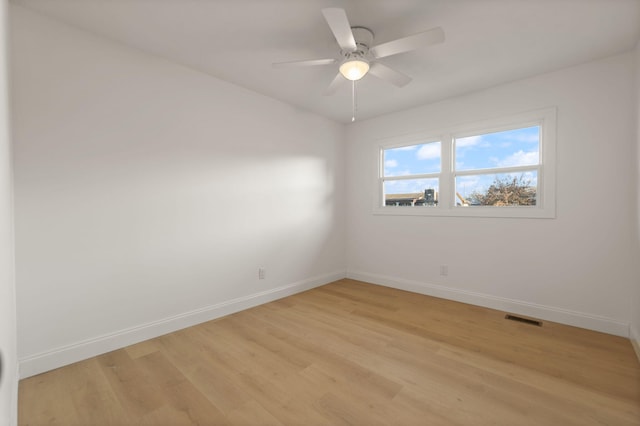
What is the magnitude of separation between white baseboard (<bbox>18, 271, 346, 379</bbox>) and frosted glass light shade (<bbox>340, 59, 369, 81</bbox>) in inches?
101

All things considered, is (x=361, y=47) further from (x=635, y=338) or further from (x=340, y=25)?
(x=635, y=338)

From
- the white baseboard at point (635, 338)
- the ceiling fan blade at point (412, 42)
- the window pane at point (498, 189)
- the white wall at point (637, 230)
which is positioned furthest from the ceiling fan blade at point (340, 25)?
the white baseboard at point (635, 338)

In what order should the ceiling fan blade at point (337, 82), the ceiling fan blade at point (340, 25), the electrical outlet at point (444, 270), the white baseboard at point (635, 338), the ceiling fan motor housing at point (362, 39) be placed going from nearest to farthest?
the ceiling fan blade at point (340, 25) → the ceiling fan motor housing at point (362, 39) → the white baseboard at point (635, 338) → the ceiling fan blade at point (337, 82) → the electrical outlet at point (444, 270)

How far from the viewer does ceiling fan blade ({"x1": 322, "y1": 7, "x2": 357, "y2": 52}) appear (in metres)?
1.66

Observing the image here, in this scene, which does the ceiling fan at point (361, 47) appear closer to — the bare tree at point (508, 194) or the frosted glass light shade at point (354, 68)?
the frosted glass light shade at point (354, 68)

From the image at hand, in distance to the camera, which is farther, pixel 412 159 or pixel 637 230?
pixel 412 159

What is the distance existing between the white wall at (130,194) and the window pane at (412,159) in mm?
1611

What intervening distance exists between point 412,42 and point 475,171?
211 centimetres

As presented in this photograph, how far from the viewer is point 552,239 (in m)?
2.95

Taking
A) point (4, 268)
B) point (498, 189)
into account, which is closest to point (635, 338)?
point (498, 189)

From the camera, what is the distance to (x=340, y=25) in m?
1.79

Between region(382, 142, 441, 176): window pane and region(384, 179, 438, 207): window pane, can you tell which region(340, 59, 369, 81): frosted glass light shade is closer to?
region(382, 142, 441, 176): window pane

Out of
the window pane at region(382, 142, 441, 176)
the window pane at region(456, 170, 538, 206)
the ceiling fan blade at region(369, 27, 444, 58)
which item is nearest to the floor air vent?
the window pane at region(456, 170, 538, 206)

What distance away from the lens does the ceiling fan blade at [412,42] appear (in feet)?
5.99
